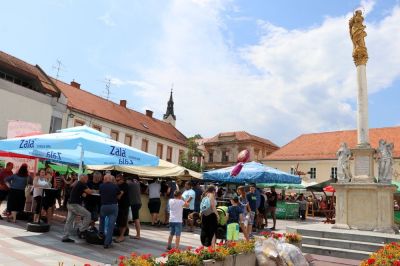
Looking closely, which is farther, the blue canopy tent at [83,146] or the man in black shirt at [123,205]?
the man in black shirt at [123,205]

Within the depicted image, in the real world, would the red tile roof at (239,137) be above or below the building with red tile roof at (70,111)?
above

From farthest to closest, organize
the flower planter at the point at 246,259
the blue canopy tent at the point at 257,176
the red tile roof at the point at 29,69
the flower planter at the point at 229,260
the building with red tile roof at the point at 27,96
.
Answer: the red tile roof at the point at 29,69, the building with red tile roof at the point at 27,96, the blue canopy tent at the point at 257,176, the flower planter at the point at 246,259, the flower planter at the point at 229,260

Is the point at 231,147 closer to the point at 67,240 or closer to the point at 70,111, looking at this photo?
the point at 70,111

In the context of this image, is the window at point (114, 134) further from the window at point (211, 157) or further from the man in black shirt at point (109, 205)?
the window at point (211, 157)

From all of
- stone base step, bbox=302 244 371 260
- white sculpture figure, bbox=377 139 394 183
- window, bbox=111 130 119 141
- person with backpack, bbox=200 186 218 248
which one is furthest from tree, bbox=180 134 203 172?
Answer: person with backpack, bbox=200 186 218 248

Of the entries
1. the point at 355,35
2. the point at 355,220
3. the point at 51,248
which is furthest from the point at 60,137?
the point at 355,35

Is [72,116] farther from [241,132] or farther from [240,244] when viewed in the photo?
[241,132]

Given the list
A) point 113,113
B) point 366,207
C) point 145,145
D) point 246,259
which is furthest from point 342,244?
point 145,145

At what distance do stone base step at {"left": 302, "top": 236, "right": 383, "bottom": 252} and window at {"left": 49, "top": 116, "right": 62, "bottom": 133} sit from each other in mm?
25006

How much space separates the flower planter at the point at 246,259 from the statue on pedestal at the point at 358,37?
402 inches

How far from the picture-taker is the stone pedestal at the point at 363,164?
13.1 meters

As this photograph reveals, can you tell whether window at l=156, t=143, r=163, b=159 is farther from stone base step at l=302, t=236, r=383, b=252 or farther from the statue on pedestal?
stone base step at l=302, t=236, r=383, b=252

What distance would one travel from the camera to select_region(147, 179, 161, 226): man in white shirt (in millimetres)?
14336

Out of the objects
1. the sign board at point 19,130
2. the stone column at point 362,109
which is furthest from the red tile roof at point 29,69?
the stone column at point 362,109
